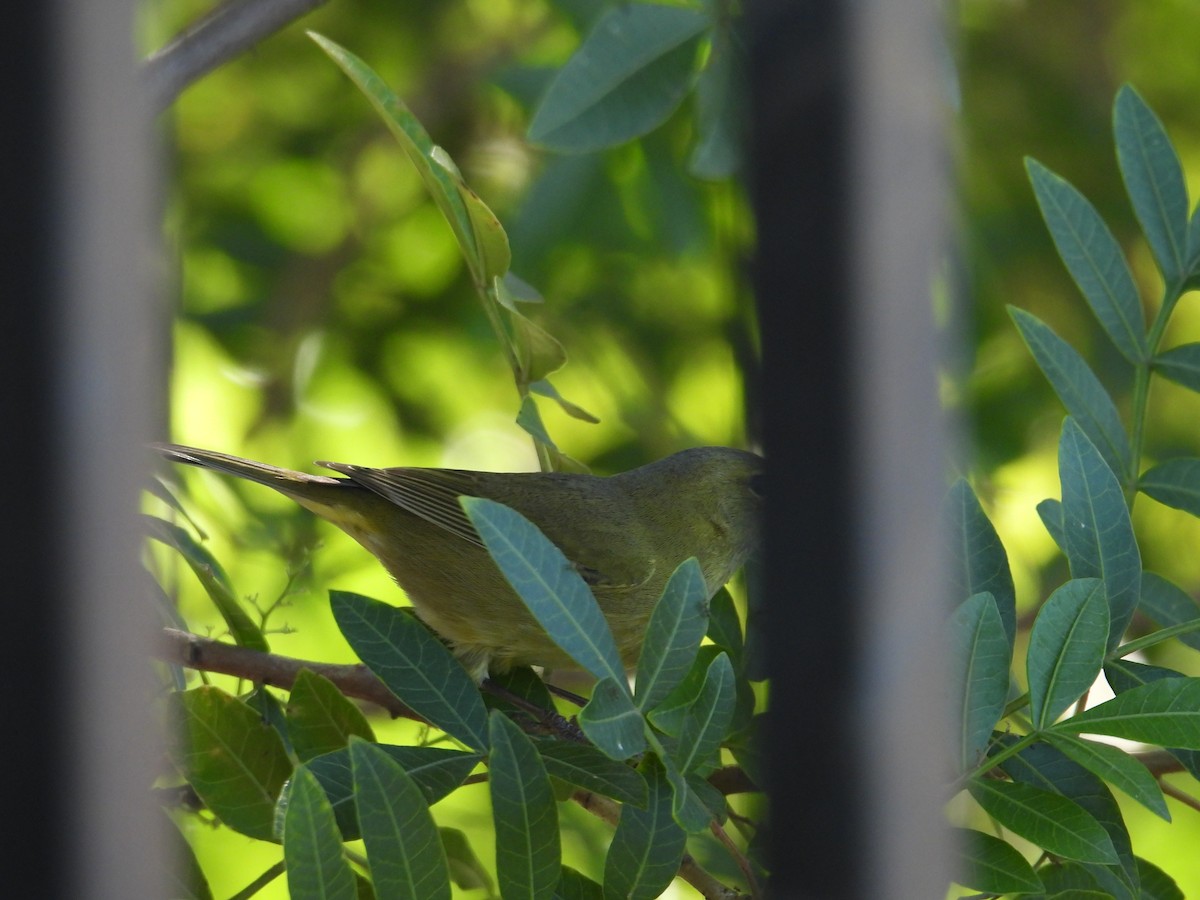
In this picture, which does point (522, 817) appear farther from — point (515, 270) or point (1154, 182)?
point (515, 270)

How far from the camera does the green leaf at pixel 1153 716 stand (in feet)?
3.96

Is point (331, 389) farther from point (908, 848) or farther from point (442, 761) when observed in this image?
point (908, 848)

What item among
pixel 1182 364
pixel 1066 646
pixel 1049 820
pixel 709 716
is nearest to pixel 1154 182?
pixel 1182 364

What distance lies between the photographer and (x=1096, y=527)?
1.40 metres

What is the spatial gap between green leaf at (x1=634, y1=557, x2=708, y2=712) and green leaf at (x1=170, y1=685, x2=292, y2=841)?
57cm

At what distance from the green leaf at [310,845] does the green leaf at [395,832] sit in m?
0.04

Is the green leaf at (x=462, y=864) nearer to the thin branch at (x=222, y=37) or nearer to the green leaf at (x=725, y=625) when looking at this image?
the green leaf at (x=725, y=625)

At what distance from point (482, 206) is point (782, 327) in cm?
89

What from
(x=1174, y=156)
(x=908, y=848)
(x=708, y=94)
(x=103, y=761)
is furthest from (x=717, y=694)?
(x=708, y=94)

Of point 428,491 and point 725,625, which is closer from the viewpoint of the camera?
point 725,625

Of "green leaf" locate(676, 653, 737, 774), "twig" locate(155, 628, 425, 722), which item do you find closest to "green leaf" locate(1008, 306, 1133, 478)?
"green leaf" locate(676, 653, 737, 774)

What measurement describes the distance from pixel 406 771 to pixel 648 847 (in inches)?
11.0

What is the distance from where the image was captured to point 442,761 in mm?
1401

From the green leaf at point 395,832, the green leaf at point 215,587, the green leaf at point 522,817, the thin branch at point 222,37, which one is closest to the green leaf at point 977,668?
the green leaf at point 522,817
